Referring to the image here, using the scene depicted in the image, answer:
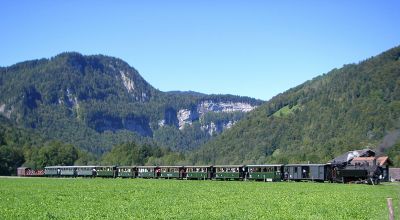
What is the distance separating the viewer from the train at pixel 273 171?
7500cm

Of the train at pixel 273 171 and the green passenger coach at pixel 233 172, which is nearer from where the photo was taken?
the train at pixel 273 171

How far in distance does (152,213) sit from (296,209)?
7.73 meters

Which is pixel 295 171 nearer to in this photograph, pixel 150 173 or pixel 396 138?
pixel 150 173

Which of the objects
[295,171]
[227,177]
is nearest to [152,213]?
[295,171]

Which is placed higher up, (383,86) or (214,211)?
(383,86)

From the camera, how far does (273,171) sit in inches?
3428

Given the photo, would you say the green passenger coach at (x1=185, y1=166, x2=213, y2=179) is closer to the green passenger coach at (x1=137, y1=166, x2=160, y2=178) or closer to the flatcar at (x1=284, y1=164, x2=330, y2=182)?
the green passenger coach at (x1=137, y1=166, x2=160, y2=178)

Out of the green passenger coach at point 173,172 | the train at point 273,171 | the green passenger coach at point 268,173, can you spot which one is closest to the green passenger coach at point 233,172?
the train at point 273,171

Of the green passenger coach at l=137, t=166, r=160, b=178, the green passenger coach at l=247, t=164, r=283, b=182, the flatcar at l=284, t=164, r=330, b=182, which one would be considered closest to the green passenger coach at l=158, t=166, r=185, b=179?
the green passenger coach at l=137, t=166, r=160, b=178

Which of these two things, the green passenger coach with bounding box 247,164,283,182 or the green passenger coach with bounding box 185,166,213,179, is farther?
the green passenger coach with bounding box 185,166,213,179

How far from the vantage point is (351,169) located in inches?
2992

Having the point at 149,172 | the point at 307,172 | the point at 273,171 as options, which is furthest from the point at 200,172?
the point at 307,172

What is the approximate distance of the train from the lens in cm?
7500

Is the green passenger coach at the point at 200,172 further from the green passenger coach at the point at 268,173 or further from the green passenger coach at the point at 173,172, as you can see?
the green passenger coach at the point at 268,173
